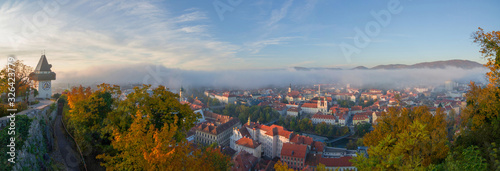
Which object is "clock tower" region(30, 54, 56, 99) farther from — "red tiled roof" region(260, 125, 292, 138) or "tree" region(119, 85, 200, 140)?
"red tiled roof" region(260, 125, 292, 138)

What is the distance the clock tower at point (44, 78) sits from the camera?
11.4 m

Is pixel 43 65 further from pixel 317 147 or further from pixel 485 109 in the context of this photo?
pixel 317 147

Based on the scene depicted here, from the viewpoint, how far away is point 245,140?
20.1 metres

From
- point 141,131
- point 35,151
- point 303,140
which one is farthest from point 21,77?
point 303,140

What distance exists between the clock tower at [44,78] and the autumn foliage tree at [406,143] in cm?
1409

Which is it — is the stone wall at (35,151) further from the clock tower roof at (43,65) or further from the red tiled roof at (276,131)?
the red tiled roof at (276,131)

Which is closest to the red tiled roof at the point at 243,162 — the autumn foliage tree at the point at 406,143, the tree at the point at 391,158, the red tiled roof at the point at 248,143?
the red tiled roof at the point at 248,143

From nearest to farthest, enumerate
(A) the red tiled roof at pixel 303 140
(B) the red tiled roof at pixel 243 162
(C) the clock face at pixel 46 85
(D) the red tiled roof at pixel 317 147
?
(C) the clock face at pixel 46 85
(B) the red tiled roof at pixel 243 162
(D) the red tiled roof at pixel 317 147
(A) the red tiled roof at pixel 303 140

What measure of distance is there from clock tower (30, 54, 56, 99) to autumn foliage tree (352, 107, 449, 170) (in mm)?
14089

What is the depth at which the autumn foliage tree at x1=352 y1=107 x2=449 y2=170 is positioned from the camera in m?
3.60

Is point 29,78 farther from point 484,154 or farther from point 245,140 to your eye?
point 245,140

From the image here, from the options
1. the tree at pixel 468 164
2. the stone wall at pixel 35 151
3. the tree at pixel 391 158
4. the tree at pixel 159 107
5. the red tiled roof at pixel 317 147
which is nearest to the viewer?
the tree at pixel 391 158

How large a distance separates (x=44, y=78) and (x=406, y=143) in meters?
14.9

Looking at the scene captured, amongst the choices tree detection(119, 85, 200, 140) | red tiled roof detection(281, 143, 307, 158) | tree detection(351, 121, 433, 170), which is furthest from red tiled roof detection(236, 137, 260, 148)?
tree detection(351, 121, 433, 170)
